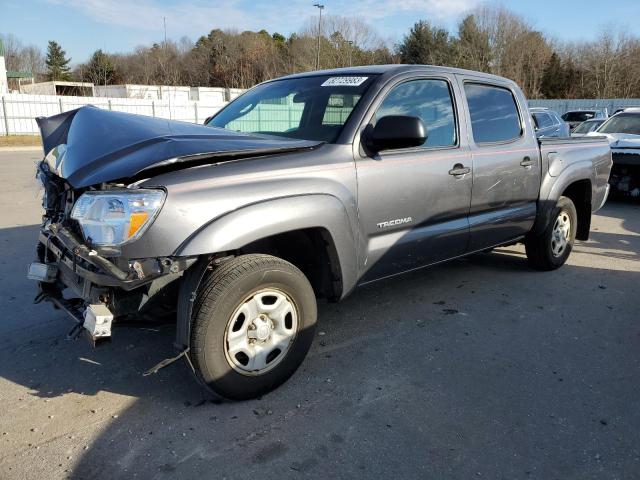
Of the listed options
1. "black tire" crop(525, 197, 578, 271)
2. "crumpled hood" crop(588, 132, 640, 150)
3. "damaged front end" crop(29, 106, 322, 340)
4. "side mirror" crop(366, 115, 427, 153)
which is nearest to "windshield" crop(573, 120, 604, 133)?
"crumpled hood" crop(588, 132, 640, 150)

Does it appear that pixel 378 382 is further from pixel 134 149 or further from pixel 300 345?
pixel 134 149

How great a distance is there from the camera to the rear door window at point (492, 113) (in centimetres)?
438

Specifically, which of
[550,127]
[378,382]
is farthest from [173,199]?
[550,127]

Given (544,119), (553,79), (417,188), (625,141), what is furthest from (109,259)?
(553,79)

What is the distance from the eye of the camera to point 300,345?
315 centimetres

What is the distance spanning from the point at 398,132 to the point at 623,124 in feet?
33.2

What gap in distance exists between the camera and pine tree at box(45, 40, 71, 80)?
7638 centimetres

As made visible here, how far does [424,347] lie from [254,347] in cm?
133

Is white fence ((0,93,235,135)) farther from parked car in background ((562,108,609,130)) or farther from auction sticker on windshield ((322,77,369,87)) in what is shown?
auction sticker on windshield ((322,77,369,87))

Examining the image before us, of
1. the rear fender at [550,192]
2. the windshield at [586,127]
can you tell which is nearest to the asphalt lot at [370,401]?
the rear fender at [550,192]

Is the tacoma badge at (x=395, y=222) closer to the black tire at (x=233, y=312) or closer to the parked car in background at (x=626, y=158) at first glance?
the black tire at (x=233, y=312)

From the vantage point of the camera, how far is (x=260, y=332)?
9.71ft

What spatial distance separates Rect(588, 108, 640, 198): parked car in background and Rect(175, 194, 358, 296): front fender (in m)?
7.71

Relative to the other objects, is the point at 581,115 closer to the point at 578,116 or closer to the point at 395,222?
the point at 578,116
